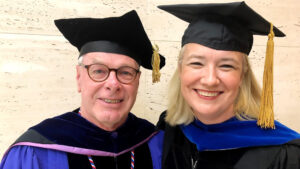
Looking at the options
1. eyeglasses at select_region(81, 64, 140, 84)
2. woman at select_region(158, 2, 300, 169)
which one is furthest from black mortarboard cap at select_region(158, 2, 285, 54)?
eyeglasses at select_region(81, 64, 140, 84)

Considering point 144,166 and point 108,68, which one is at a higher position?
point 108,68

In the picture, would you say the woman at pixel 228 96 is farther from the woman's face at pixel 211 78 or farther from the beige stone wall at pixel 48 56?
the beige stone wall at pixel 48 56

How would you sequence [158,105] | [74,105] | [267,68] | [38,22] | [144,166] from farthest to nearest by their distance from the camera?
[158,105], [74,105], [38,22], [144,166], [267,68]

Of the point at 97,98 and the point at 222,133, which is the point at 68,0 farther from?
the point at 222,133

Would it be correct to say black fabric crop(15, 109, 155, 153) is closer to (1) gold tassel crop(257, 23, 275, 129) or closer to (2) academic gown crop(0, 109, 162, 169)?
(2) academic gown crop(0, 109, 162, 169)

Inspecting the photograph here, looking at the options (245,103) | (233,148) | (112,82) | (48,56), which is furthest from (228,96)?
(48,56)

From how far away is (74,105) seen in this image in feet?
7.13

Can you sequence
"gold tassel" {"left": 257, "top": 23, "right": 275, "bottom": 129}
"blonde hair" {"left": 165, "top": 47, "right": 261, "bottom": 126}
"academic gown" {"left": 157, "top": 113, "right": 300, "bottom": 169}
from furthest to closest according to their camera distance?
1. "blonde hair" {"left": 165, "top": 47, "right": 261, "bottom": 126}
2. "gold tassel" {"left": 257, "top": 23, "right": 275, "bottom": 129}
3. "academic gown" {"left": 157, "top": 113, "right": 300, "bottom": 169}

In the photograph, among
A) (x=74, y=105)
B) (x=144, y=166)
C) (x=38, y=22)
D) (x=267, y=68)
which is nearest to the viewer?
(x=267, y=68)

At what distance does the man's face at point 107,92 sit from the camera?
4.41ft

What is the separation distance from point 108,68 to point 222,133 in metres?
0.83

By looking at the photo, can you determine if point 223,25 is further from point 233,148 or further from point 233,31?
point 233,148

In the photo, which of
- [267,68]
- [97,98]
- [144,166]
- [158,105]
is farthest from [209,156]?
[158,105]

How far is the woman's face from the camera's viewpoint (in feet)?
4.03
